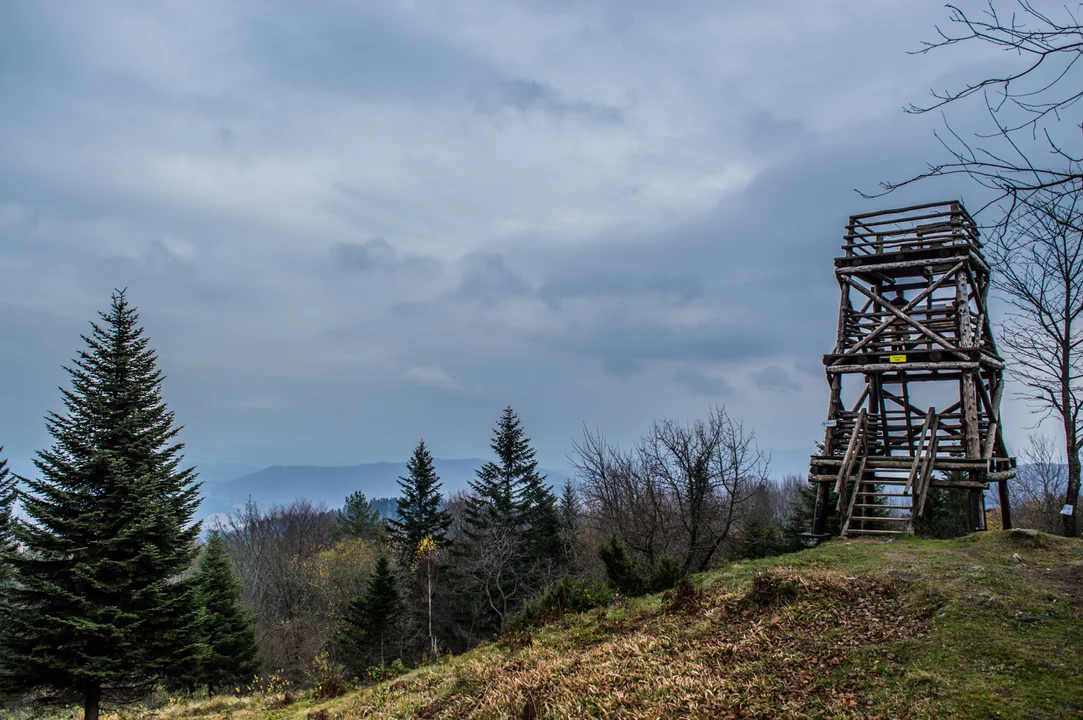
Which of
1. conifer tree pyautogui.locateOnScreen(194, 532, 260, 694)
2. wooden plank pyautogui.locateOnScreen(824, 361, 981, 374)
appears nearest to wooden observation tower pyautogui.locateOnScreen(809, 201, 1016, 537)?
wooden plank pyautogui.locateOnScreen(824, 361, 981, 374)

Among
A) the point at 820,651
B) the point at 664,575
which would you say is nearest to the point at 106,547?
the point at 664,575

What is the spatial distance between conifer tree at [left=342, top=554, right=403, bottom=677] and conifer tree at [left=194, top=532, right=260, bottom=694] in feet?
15.9

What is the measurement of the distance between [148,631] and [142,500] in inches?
164

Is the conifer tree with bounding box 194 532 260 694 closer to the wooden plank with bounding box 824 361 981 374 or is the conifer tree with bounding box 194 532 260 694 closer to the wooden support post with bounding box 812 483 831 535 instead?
the wooden support post with bounding box 812 483 831 535

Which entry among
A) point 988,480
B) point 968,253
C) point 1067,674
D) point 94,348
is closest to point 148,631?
point 94,348

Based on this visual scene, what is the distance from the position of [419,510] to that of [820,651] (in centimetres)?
4008

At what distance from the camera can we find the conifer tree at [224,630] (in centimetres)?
2891

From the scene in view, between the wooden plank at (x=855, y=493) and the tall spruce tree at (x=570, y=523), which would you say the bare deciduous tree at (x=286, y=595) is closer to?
the tall spruce tree at (x=570, y=523)

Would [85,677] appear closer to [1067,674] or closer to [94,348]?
[94,348]

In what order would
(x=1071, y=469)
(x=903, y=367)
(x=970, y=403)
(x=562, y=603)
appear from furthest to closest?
(x=903, y=367) < (x=970, y=403) < (x=1071, y=469) < (x=562, y=603)

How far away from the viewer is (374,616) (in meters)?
31.2

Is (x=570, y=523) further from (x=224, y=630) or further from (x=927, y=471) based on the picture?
(x=927, y=471)

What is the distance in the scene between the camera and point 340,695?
1337 centimetres

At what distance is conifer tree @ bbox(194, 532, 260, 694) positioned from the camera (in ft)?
94.8
